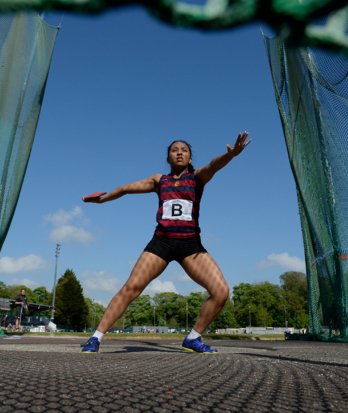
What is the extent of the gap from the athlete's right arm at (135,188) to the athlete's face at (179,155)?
24 cm

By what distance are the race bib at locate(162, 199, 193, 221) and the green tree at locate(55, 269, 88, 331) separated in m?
63.4

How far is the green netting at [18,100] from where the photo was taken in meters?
3.92

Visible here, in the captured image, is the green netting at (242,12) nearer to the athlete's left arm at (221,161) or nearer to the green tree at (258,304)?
the athlete's left arm at (221,161)

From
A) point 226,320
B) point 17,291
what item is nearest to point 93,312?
point 17,291

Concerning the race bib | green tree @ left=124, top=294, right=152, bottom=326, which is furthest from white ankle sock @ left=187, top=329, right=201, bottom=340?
green tree @ left=124, top=294, right=152, bottom=326

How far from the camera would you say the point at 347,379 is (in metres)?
2.35

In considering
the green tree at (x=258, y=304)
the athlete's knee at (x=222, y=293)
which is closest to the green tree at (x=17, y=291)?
the green tree at (x=258, y=304)

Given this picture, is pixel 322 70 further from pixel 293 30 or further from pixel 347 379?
pixel 293 30

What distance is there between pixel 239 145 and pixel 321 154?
7.78 feet

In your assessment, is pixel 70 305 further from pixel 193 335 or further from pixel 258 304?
pixel 193 335

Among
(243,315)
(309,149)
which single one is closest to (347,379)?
(309,149)

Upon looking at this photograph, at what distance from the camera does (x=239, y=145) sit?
147 inches

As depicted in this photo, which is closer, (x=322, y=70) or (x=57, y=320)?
(x=322, y=70)

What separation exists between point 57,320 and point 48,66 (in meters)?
65.8
